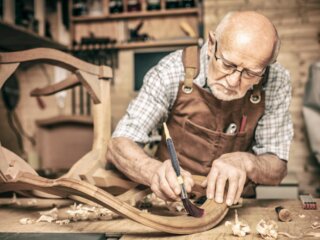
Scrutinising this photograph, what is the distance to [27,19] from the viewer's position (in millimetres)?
3953

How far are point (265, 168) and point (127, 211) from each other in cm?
79

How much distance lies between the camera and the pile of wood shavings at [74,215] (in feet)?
4.10

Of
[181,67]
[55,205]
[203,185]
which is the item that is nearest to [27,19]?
[181,67]

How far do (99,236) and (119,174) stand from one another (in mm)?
603

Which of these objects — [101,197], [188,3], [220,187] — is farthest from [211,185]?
[188,3]

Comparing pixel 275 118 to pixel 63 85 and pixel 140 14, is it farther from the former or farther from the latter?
pixel 140 14

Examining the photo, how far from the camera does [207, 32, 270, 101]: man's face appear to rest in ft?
4.99

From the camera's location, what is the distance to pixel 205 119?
1.84m

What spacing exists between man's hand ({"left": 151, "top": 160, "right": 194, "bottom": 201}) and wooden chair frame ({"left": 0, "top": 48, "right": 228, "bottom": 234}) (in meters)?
0.09

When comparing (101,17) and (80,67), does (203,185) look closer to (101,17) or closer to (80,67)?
(80,67)

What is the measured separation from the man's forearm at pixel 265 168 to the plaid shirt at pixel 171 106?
6 centimetres

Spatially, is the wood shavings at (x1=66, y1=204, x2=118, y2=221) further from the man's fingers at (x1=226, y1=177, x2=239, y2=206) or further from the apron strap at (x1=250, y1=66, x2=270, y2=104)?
the apron strap at (x1=250, y1=66, x2=270, y2=104)

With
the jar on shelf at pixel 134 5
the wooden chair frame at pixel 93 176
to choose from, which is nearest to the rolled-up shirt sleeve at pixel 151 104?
the wooden chair frame at pixel 93 176

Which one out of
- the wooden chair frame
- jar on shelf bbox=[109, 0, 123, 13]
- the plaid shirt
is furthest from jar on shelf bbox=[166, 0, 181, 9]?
the wooden chair frame
